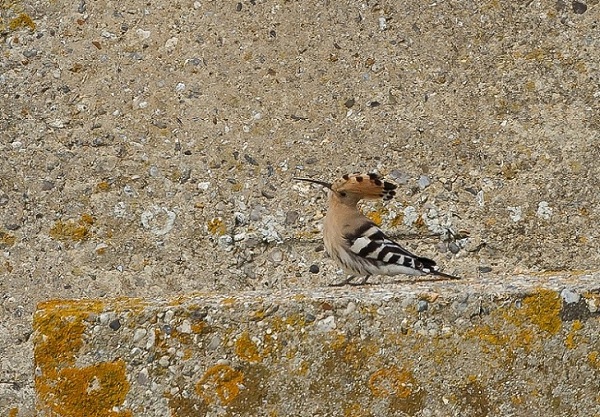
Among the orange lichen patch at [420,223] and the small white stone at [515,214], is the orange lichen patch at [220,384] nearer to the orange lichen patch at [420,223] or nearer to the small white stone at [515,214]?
the orange lichen patch at [420,223]

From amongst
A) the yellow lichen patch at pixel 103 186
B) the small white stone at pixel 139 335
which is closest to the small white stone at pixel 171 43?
the yellow lichen patch at pixel 103 186

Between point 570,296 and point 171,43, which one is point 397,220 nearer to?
point 171,43

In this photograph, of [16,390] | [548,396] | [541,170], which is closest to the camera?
[548,396]

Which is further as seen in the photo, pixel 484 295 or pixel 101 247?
pixel 101 247

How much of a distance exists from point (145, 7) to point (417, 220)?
7.24 ft

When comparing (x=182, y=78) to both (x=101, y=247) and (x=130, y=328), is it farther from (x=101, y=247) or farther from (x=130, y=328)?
(x=130, y=328)

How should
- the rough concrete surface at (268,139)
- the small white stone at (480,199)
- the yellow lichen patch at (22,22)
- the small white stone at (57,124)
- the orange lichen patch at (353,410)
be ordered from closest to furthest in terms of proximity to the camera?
the orange lichen patch at (353,410) → the rough concrete surface at (268,139) → the small white stone at (480,199) → the small white stone at (57,124) → the yellow lichen patch at (22,22)

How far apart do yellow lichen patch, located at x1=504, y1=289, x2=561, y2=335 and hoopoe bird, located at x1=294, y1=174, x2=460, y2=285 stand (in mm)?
1791

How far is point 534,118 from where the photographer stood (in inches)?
257

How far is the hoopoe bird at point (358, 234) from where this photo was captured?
18.2ft

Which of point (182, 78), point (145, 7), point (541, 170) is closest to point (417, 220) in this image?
point (541, 170)

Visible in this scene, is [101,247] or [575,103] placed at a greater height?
[575,103]

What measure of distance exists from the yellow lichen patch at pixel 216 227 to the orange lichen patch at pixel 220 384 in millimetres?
2648

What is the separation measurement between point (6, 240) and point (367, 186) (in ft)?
6.92
